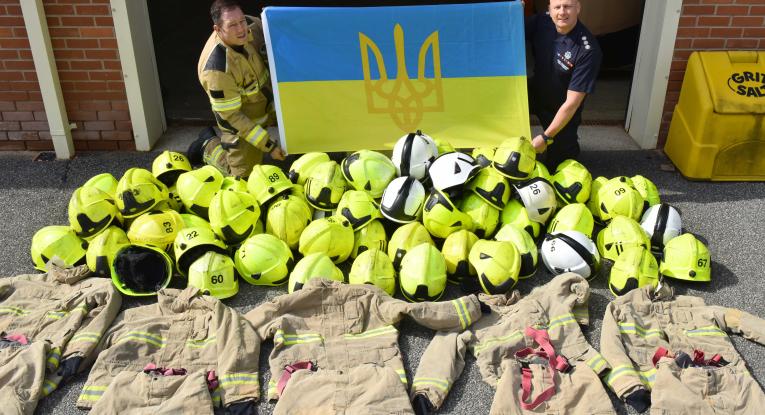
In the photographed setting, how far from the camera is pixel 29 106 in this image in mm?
6570

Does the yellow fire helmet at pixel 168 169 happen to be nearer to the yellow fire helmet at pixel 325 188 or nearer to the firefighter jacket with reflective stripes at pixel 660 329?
the yellow fire helmet at pixel 325 188

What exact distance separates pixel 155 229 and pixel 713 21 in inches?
206

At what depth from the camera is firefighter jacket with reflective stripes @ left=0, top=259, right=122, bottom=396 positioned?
4.13 metres

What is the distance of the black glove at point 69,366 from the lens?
4.00 m

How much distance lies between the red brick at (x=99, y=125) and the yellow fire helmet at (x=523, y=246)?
13.2ft

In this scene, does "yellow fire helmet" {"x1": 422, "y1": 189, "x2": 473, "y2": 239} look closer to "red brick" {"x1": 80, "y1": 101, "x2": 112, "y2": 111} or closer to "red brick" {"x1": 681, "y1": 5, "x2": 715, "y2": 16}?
"red brick" {"x1": 681, "y1": 5, "x2": 715, "y2": 16}

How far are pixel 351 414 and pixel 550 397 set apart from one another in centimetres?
112

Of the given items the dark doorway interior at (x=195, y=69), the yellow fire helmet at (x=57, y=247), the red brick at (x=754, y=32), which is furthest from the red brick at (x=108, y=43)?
the red brick at (x=754, y=32)

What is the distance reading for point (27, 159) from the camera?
6625mm

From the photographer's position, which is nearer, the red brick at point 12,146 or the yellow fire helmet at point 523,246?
the yellow fire helmet at point 523,246

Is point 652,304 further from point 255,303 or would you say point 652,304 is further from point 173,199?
point 173,199

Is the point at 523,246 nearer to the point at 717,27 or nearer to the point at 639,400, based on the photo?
the point at 639,400


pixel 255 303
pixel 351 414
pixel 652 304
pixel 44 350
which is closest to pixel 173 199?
pixel 255 303

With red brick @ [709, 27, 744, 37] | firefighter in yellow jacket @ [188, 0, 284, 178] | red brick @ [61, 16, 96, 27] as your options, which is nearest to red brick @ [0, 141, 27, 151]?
red brick @ [61, 16, 96, 27]
